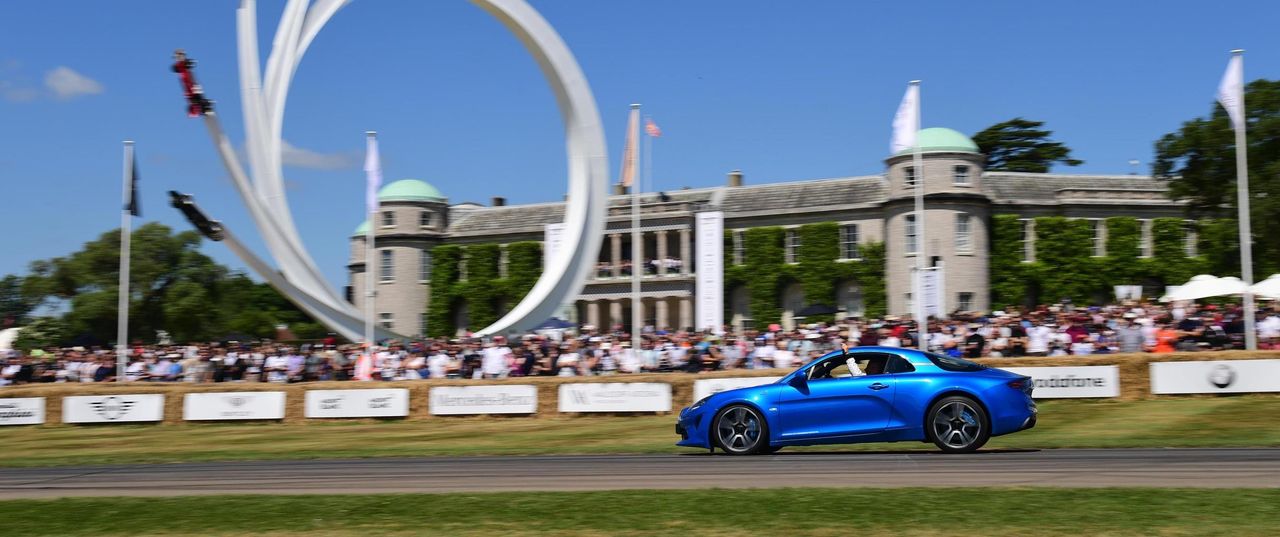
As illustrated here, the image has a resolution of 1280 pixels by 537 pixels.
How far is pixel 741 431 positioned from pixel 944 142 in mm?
53109

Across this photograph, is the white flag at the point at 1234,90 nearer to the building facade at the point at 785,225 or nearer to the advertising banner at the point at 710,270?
the building facade at the point at 785,225

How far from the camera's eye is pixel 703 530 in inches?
381

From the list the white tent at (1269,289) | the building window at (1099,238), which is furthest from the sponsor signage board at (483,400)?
the building window at (1099,238)

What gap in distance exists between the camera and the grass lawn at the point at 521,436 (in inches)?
712

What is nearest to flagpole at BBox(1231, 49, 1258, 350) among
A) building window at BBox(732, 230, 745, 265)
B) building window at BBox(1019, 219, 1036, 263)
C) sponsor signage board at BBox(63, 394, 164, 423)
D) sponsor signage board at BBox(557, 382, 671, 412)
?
sponsor signage board at BBox(557, 382, 671, 412)

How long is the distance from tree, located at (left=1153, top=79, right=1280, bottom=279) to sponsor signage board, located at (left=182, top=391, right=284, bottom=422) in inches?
1303

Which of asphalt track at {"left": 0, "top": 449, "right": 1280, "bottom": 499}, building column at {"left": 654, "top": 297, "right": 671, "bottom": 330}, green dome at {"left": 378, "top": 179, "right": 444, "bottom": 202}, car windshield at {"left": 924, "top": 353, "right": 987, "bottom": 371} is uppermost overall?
green dome at {"left": 378, "top": 179, "right": 444, "bottom": 202}

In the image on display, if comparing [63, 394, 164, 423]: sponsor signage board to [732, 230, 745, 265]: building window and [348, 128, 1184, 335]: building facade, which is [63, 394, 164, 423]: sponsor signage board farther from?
[732, 230, 745, 265]: building window

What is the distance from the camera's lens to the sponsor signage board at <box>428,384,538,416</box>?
28094 millimetres

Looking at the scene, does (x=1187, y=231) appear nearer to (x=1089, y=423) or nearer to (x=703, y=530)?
(x=1089, y=423)

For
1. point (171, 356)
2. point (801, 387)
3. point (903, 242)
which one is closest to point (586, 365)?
point (171, 356)

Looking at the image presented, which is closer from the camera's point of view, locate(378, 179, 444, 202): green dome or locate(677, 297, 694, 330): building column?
locate(677, 297, 694, 330): building column

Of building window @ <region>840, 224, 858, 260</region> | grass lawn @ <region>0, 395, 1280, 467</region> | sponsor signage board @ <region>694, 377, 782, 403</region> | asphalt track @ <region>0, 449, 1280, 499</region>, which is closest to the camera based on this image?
asphalt track @ <region>0, 449, 1280, 499</region>

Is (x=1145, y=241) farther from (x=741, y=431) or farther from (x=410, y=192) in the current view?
(x=741, y=431)
